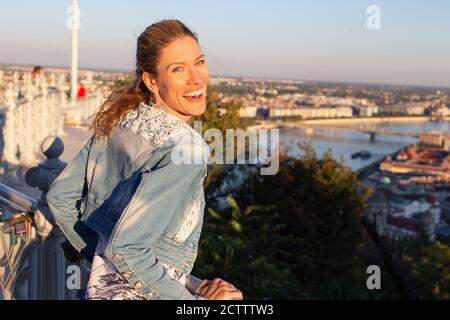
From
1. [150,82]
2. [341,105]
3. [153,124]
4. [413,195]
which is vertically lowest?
[413,195]

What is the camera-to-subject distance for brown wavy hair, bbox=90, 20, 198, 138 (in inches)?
57.2

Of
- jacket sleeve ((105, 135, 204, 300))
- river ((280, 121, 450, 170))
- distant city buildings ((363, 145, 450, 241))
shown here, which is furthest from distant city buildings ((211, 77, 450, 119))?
jacket sleeve ((105, 135, 204, 300))

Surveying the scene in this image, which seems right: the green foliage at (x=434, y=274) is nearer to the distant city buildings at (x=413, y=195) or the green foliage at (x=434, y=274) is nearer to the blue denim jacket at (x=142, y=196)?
the distant city buildings at (x=413, y=195)

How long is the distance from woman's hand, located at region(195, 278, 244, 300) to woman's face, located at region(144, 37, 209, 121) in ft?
1.38

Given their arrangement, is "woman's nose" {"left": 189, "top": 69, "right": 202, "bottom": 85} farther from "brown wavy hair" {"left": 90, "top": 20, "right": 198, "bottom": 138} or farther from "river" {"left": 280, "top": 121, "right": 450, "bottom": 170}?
"river" {"left": 280, "top": 121, "right": 450, "bottom": 170}

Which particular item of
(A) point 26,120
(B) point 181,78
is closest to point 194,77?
Answer: (B) point 181,78

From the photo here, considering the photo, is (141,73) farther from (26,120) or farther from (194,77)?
(26,120)

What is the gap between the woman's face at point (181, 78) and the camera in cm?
146

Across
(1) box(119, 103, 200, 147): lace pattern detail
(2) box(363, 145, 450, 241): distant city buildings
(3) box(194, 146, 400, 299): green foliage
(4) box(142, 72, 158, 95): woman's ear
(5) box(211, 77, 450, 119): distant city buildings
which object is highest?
(5) box(211, 77, 450, 119): distant city buildings

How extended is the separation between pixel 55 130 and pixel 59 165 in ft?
33.8

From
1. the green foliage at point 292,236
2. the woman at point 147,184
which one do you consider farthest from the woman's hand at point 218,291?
the green foliage at point 292,236

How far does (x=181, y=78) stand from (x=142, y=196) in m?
0.36

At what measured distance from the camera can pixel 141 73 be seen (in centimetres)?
152

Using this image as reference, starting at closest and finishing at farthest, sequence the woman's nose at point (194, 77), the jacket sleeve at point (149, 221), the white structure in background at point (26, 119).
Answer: the jacket sleeve at point (149, 221) < the woman's nose at point (194, 77) < the white structure in background at point (26, 119)
